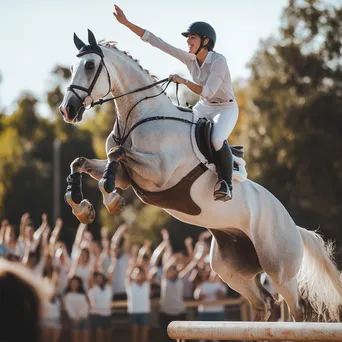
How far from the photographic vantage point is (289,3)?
28031mm

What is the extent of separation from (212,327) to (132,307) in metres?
7.52

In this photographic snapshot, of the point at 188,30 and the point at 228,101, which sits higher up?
the point at 188,30

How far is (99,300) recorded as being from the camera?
493 inches

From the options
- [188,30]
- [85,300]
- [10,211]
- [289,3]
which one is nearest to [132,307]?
[85,300]

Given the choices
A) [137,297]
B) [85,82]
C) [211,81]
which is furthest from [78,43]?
[137,297]

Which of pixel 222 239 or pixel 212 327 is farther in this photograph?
pixel 222 239

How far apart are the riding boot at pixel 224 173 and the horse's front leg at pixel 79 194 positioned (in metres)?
1.12

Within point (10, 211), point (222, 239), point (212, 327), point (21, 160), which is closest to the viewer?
point (212, 327)

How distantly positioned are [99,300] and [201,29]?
244 inches

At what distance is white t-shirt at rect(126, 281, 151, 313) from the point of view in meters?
13.0

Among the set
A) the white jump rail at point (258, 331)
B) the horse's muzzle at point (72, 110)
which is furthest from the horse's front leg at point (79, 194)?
the white jump rail at point (258, 331)

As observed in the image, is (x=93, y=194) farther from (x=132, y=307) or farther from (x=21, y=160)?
(x=132, y=307)

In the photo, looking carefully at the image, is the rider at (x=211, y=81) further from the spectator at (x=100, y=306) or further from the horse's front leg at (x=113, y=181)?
the spectator at (x=100, y=306)

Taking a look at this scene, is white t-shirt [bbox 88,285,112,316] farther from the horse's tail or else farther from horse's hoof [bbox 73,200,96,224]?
horse's hoof [bbox 73,200,96,224]
